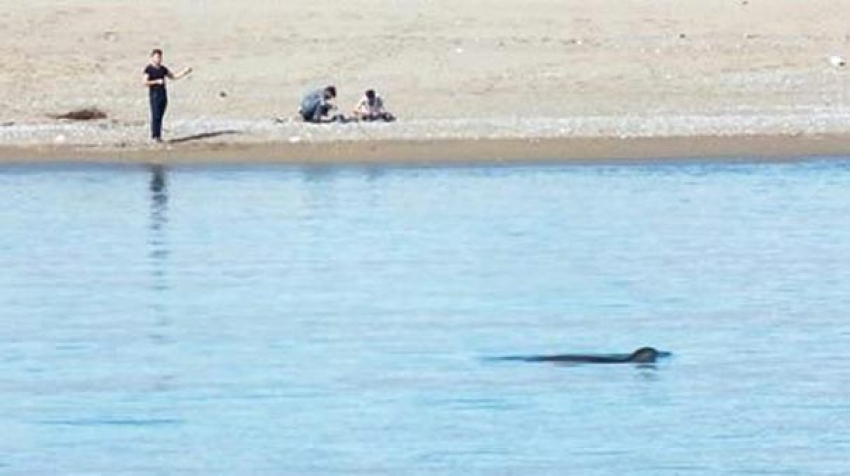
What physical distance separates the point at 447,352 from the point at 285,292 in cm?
284

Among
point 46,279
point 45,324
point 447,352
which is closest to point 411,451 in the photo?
point 447,352

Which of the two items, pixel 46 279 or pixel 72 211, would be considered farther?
pixel 72 211

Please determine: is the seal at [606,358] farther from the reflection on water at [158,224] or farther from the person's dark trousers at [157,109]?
the person's dark trousers at [157,109]

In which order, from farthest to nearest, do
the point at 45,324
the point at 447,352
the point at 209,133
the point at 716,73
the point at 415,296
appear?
the point at 716,73 < the point at 209,133 < the point at 415,296 < the point at 45,324 < the point at 447,352

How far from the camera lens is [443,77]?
102 ft

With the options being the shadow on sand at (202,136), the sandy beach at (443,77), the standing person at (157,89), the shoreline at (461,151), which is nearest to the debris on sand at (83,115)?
the sandy beach at (443,77)

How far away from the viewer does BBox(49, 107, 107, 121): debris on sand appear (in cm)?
2941

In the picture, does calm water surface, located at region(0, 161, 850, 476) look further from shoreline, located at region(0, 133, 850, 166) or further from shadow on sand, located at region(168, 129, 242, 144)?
shadow on sand, located at region(168, 129, 242, 144)

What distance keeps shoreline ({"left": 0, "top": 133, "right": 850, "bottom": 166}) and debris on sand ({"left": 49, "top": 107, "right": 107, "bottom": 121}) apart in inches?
54.0

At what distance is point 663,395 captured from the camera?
511 inches

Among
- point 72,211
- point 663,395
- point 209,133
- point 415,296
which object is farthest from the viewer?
point 209,133

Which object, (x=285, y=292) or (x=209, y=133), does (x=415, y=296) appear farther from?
(x=209, y=133)

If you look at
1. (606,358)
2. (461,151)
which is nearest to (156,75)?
(461,151)

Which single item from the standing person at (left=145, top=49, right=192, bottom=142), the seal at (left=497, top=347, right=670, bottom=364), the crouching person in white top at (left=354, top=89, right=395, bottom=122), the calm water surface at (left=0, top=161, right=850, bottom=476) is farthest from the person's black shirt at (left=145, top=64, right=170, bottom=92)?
the seal at (left=497, top=347, right=670, bottom=364)
